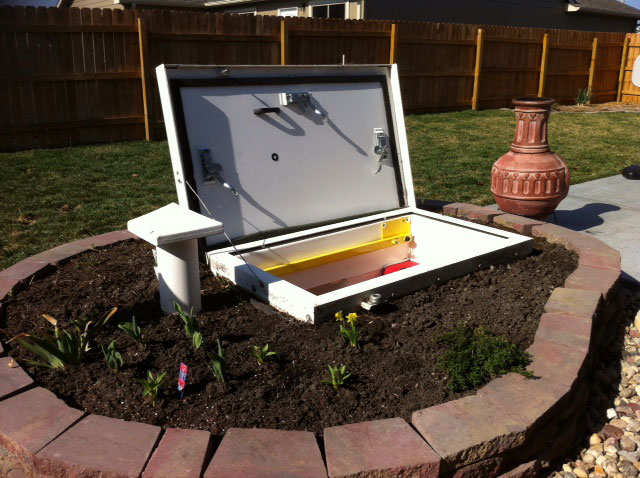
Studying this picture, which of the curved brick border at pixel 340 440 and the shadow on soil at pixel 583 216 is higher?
the curved brick border at pixel 340 440

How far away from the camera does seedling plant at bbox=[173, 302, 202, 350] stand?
2.55m

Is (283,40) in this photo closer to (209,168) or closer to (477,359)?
(209,168)

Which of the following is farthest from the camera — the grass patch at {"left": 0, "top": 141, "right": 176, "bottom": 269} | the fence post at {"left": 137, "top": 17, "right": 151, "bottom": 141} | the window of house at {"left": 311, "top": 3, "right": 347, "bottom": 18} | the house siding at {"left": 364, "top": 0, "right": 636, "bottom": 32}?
the house siding at {"left": 364, "top": 0, "right": 636, "bottom": 32}

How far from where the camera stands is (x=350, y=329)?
110 inches

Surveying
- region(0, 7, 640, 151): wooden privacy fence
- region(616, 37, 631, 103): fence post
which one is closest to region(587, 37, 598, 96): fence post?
region(616, 37, 631, 103): fence post

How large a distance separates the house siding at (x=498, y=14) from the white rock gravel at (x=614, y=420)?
12.9m

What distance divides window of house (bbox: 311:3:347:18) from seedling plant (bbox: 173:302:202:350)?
13452mm

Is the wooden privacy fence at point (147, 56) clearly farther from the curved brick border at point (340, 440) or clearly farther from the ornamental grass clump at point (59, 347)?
the curved brick border at point (340, 440)

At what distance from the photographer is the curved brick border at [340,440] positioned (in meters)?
1.90

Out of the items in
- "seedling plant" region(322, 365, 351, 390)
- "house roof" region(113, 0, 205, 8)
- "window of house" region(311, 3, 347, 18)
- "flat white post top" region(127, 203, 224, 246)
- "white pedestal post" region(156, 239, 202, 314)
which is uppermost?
"house roof" region(113, 0, 205, 8)

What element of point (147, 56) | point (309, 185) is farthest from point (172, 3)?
point (309, 185)

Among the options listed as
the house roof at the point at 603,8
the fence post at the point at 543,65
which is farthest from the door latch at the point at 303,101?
the house roof at the point at 603,8

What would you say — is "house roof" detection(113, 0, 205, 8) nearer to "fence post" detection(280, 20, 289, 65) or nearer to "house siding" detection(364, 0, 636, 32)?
"house siding" detection(364, 0, 636, 32)

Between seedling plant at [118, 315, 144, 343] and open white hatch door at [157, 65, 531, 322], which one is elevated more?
open white hatch door at [157, 65, 531, 322]
